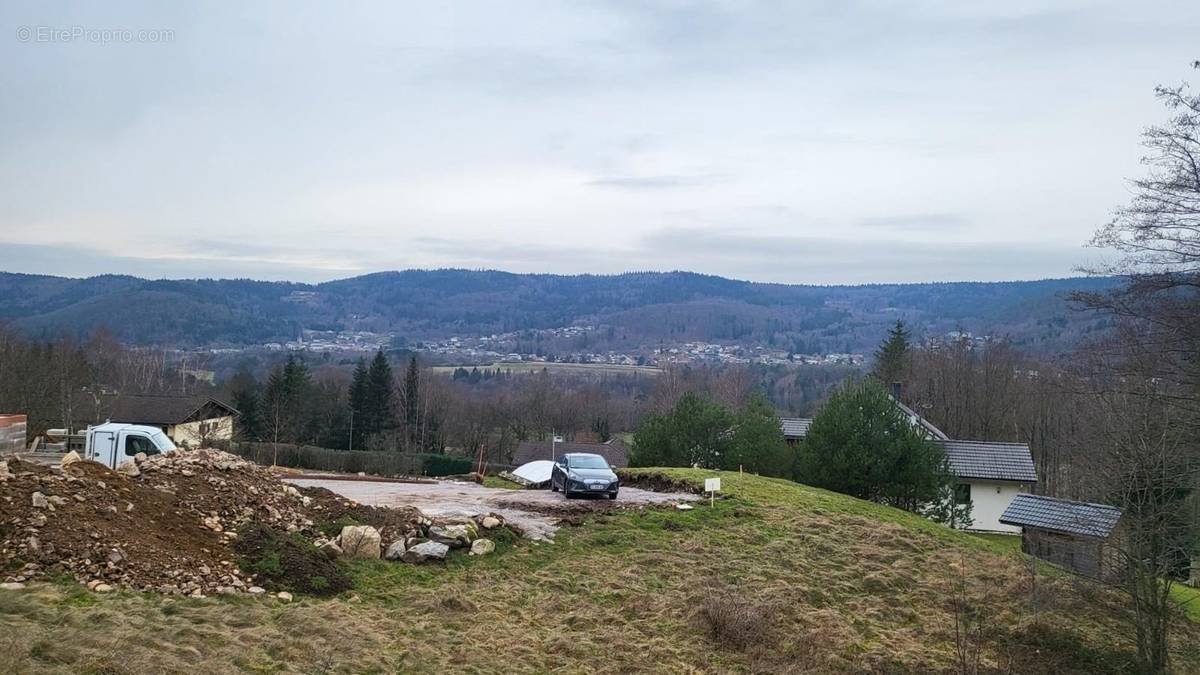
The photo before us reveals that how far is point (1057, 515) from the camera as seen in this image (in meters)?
22.7

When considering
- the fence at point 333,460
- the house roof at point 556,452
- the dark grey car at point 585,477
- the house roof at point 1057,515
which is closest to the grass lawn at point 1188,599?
the house roof at point 1057,515

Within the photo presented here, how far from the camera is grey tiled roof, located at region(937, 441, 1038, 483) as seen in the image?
34531mm

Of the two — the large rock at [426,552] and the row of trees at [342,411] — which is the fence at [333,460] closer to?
the row of trees at [342,411]

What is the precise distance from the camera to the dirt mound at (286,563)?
1168 cm

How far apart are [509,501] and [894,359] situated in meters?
46.8

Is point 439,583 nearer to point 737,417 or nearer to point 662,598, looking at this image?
point 662,598

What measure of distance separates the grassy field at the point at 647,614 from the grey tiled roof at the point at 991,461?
15.6m

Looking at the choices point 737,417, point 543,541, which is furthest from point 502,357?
point 543,541

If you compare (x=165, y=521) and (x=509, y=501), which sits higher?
(x=165, y=521)

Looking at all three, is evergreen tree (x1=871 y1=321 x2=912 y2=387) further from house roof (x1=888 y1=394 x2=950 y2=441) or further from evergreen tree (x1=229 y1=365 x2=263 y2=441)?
evergreen tree (x1=229 y1=365 x2=263 y2=441)

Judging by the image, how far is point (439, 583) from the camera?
42.8 ft

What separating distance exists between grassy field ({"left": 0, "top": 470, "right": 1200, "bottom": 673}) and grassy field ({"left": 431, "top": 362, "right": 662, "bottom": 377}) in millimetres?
114725

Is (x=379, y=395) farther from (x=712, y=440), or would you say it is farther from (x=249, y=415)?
(x=712, y=440)

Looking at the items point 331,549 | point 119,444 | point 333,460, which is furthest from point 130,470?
point 333,460
